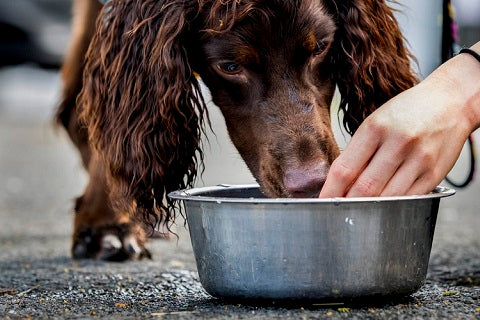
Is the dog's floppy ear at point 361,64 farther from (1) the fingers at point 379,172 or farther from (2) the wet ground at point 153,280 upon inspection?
(1) the fingers at point 379,172

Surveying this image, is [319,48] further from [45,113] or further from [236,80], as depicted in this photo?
[45,113]

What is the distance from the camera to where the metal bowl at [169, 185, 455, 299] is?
2100 millimetres

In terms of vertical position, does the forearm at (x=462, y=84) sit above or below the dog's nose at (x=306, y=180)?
above

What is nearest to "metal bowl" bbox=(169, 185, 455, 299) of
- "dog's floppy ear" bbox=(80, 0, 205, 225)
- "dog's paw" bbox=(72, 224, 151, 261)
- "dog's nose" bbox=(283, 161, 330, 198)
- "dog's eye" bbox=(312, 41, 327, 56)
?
"dog's nose" bbox=(283, 161, 330, 198)

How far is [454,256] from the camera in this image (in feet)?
11.1

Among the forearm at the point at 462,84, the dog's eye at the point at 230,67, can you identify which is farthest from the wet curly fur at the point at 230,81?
the forearm at the point at 462,84

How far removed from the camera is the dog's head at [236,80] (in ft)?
9.04

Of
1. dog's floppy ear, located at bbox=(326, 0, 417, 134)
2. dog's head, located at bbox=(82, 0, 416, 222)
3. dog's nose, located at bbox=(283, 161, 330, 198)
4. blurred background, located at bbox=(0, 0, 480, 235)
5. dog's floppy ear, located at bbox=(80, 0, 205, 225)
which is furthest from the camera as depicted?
blurred background, located at bbox=(0, 0, 480, 235)

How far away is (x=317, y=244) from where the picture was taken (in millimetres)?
2119

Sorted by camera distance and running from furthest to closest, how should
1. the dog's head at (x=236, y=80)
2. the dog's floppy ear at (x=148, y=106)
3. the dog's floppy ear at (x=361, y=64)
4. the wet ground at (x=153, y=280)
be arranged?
the dog's floppy ear at (x=361, y=64)
the dog's floppy ear at (x=148, y=106)
the dog's head at (x=236, y=80)
the wet ground at (x=153, y=280)

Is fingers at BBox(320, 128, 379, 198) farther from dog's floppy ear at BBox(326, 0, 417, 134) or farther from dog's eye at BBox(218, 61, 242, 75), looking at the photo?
dog's floppy ear at BBox(326, 0, 417, 134)

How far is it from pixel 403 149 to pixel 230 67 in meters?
0.89

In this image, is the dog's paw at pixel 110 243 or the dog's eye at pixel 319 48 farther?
the dog's paw at pixel 110 243

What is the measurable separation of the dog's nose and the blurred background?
19.8 inches
